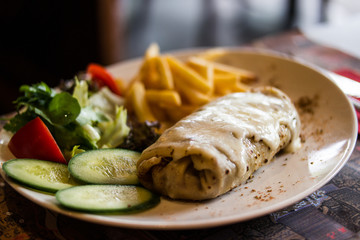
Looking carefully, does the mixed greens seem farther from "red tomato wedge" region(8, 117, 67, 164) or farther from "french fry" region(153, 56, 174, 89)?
"french fry" region(153, 56, 174, 89)

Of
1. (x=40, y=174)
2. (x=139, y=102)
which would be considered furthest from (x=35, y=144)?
(x=139, y=102)

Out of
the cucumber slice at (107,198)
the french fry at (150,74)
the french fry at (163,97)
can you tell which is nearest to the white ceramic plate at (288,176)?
the cucumber slice at (107,198)

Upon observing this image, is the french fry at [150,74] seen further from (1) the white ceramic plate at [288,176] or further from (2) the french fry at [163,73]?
(1) the white ceramic plate at [288,176]

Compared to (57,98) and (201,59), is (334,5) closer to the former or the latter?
(201,59)

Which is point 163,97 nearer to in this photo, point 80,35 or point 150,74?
point 150,74

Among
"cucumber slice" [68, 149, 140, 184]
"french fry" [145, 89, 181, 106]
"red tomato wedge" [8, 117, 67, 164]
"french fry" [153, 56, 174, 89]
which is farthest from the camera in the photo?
"french fry" [153, 56, 174, 89]

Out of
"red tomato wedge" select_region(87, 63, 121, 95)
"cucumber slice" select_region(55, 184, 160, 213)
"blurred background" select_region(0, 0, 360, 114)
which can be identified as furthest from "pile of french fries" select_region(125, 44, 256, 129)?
"blurred background" select_region(0, 0, 360, 114)
